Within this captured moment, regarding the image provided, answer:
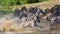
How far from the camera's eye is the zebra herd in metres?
2.51

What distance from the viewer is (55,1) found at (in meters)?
2.52

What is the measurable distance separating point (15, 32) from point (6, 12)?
257 mm

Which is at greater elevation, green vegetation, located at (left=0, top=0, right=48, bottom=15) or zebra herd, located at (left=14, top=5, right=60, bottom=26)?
green vegetation, located at (left=0, top=0, right=48, bottom=15)

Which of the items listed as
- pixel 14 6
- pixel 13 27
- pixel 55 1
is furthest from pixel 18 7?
pixel 55 1

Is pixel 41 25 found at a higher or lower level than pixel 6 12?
lower

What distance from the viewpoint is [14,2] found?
2562 millimetres

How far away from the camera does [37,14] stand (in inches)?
99.7

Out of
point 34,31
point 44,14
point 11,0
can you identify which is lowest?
point 34,31

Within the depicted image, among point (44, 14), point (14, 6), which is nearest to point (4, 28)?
point (14, 6)

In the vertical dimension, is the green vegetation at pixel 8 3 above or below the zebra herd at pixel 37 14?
above

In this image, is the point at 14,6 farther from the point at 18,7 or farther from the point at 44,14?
the point at 44,14

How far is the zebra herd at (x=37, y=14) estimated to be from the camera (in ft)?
8.24

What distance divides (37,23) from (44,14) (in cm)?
14

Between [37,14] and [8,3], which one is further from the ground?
[8,3]
